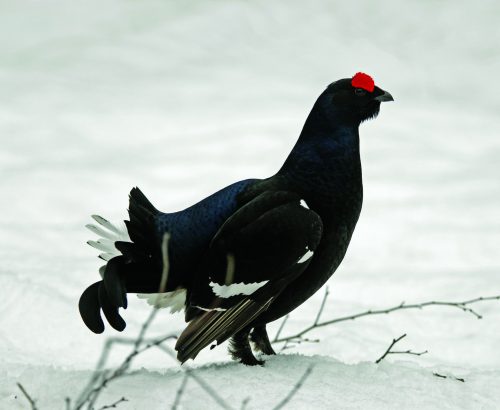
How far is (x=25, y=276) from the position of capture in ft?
17.4

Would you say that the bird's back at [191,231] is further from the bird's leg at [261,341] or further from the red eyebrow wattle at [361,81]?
the red eyebrow wattle at [361,81]

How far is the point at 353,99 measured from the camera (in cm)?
362

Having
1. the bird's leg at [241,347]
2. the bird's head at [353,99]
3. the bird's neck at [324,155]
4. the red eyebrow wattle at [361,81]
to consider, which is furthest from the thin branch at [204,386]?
the red eyebrow wattle at [361,81]

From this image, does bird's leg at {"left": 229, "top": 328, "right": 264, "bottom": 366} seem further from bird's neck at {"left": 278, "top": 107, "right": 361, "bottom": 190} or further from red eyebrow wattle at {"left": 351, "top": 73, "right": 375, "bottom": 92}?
red eyebrow wattle at {"left": 351, "top": 73, "right": 375, "bottom": 92}

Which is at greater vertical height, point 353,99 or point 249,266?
point 353,99

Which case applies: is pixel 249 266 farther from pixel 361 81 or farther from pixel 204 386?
pixel 361 81

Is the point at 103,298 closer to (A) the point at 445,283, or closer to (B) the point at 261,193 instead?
(B) the point at 261,193

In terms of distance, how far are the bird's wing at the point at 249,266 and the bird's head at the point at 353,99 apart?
543mm

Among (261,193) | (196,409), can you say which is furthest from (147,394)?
(261,193)

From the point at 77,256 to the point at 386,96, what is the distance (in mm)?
2978

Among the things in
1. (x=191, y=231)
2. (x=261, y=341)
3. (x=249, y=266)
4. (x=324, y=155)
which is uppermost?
(x=324, y=155)

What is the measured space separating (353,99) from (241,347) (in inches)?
45.9

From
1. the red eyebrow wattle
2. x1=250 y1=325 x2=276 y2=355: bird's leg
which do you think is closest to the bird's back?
x1=250 y1=325 x2=276 y2=355: bird's leg

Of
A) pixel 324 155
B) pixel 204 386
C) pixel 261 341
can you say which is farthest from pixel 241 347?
pixel 204 386
